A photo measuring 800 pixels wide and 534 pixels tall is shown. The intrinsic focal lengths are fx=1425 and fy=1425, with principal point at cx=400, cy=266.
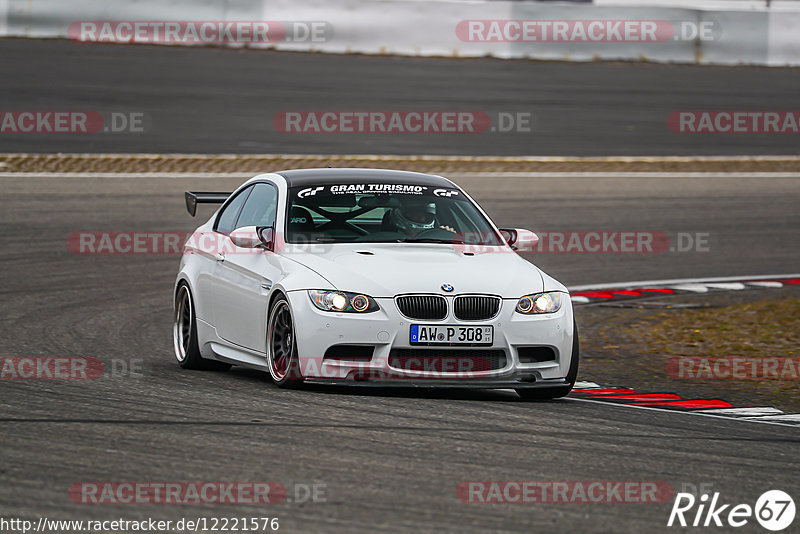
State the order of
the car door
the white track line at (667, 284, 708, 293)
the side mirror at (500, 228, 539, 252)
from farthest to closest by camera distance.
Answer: the white track line at (667, 284, 708, 293)
the side mirror at (500, 228, 539, 252)
the car door

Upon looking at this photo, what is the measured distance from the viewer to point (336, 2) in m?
26.4

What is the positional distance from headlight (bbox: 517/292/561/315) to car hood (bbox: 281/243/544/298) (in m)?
0.04

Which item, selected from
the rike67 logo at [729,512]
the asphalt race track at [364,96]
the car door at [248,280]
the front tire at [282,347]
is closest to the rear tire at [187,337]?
the car door at [248,280]

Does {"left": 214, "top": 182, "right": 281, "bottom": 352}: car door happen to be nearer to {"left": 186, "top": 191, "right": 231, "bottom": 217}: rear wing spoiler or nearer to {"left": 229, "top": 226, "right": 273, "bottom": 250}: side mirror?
{"left": 229, "top": 226, "right": 273, "bottom": 250}: side mirror

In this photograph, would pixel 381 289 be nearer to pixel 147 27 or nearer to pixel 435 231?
pixel 435 231

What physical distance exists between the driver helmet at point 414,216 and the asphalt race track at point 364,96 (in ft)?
36.4

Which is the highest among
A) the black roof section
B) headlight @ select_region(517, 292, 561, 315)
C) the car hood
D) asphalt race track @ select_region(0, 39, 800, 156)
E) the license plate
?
asphalt race track @ select_region(0, 39, 800, 156)

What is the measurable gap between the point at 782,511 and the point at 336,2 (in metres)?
21.7

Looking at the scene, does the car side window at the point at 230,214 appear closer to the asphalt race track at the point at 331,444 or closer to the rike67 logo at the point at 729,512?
the asphalt race track at the point at 331,444

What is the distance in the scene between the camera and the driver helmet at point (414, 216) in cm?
901

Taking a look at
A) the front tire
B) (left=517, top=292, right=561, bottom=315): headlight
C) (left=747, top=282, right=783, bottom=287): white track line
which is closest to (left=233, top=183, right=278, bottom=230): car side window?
the front tire

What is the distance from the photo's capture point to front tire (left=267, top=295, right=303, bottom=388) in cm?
804

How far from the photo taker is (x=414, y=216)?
29.8ft

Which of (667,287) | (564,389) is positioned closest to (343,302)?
(564,389)
